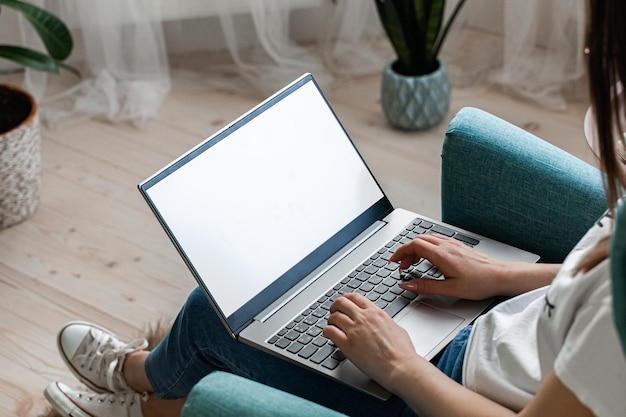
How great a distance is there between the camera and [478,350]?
3.54 feet

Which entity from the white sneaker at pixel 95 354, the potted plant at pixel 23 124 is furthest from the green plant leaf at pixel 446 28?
the white sneaker at pixel 95 354

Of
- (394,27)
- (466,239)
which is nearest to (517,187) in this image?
(466,239)

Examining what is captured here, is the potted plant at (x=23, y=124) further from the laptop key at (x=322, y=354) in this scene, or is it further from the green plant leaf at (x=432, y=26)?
the laptop key at (x=322, y=354)

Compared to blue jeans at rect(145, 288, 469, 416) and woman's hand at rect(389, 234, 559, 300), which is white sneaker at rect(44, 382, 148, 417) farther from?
woman's hand at rect(389, 234, 559, 300)

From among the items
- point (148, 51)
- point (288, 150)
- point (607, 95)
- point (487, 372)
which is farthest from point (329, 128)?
point (148, 51)

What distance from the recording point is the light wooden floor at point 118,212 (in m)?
1.93

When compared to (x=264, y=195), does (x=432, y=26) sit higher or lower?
lower

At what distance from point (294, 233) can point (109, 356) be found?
0.51 m

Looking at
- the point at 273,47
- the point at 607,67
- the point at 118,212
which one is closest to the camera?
the point at 607,67

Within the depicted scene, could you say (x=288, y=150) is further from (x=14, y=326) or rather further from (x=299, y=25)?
(x=299, y=25)

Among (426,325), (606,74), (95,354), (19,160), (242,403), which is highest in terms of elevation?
(606,74)

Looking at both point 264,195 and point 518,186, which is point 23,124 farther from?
point 518,186

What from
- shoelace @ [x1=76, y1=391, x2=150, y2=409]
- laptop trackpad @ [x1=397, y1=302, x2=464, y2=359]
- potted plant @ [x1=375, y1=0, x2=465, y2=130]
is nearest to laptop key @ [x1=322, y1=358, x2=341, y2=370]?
laptop trackpad @ [x1=397, y1=302, x2=464, y2=359]

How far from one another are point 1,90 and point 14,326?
0.61 meters
